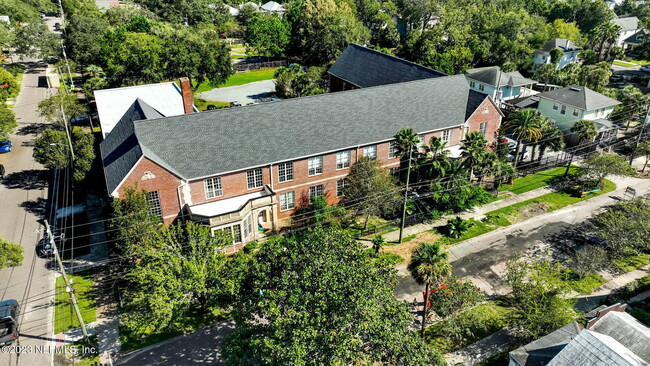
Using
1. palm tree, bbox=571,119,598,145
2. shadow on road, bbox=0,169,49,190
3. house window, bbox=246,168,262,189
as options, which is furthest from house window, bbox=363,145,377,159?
shadow on road, bbox=0,169,49,190

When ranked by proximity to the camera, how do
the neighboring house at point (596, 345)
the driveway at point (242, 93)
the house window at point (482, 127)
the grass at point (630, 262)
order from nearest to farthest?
the neighboring house at point (596, 345)
the grass at point (630, 262)
the house window at point (482, 127)
the driveway at point (242, 93)

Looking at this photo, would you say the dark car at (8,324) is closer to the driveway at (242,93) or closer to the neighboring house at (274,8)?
the driveway at (242,93)

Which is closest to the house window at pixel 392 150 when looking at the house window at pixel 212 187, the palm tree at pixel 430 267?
the house window at pixel 212 187

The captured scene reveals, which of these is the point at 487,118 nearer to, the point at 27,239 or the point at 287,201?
the point at 287,201

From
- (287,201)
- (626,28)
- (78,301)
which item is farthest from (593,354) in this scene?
(626,28)

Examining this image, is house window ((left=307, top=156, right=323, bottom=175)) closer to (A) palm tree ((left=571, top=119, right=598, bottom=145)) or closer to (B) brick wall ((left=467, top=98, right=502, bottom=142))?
(B) brick wall ((left=467, top=98, right=502, bottom=142))

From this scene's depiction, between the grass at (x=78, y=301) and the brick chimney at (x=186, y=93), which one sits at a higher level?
the brick chimney at (x=186, y=93)

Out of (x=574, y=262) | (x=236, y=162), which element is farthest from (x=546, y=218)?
(x=236, y=162)
